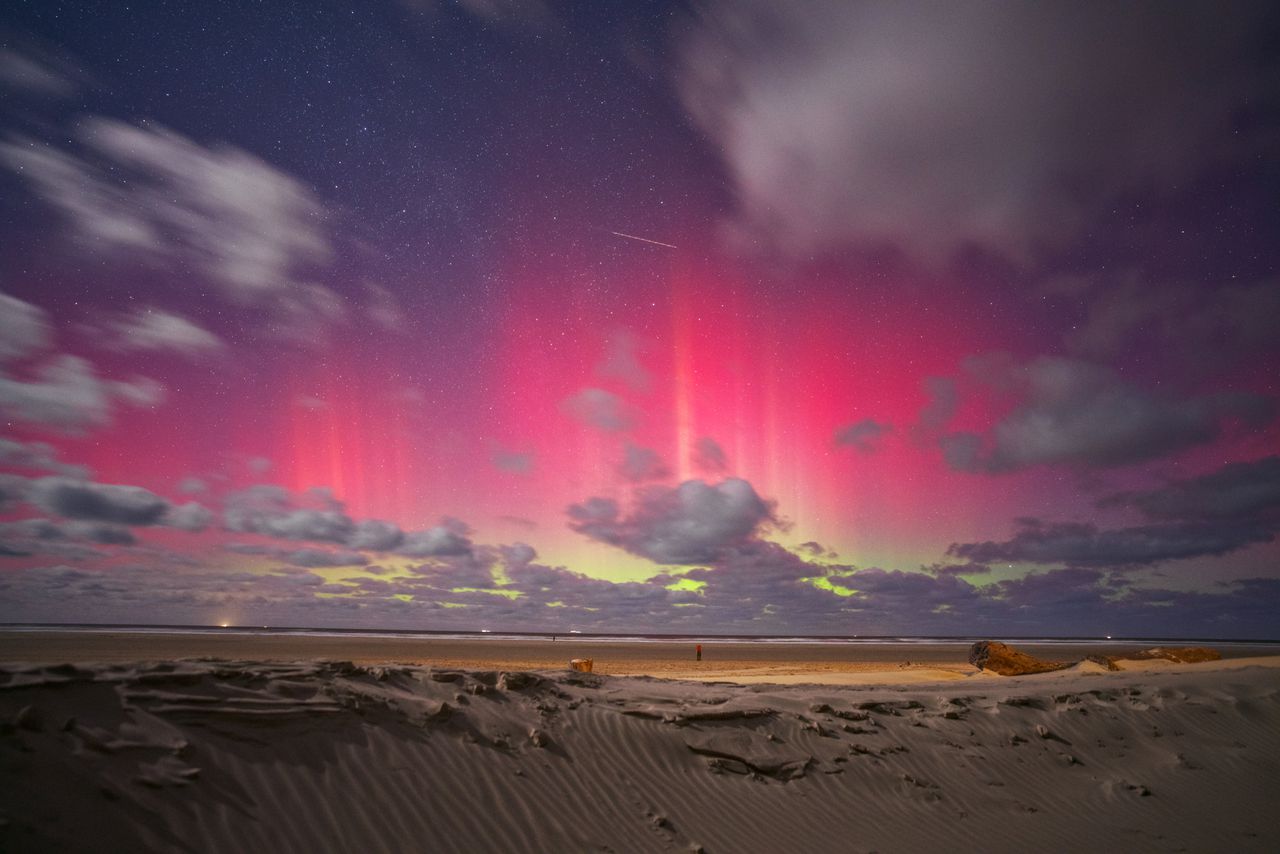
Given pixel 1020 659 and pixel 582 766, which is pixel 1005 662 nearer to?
pixel 1020 659

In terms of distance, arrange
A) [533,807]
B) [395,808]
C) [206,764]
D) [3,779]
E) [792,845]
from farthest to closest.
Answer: [792,845] → [533,807] → [395,808] → [206,764] → [3,779]

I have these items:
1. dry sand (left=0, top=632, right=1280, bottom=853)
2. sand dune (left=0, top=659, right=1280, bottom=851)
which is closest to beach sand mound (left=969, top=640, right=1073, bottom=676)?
dry sand (left=0, top=632, right=1280, bottom=853)

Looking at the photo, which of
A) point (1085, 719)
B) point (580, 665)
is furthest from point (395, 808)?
point (580, 665)

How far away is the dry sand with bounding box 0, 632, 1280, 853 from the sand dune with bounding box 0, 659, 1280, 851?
2 centimetres

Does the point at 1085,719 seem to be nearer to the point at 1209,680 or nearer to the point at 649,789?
the point at 1209,680

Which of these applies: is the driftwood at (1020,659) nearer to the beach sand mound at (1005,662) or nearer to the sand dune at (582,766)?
the beach sand mound at (1005,662)

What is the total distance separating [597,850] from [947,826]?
4301 mm

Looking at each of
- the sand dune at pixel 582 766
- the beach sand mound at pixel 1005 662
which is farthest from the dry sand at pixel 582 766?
the beach sand mound at pixel 1005 662

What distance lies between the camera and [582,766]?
22.7 feet

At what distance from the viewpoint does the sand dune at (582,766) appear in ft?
15.3

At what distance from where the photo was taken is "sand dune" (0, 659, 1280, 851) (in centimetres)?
468

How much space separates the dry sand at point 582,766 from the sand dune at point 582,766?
2 centimetres

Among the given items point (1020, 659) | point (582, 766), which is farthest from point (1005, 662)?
point (582, 766)

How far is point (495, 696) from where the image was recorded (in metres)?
7.72
